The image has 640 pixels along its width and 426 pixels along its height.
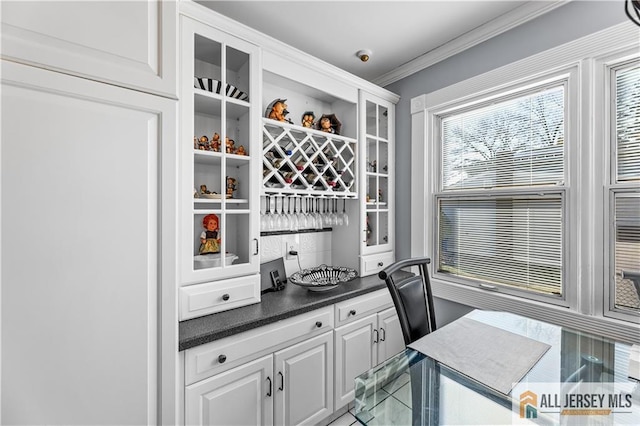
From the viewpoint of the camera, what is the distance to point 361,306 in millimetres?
1990

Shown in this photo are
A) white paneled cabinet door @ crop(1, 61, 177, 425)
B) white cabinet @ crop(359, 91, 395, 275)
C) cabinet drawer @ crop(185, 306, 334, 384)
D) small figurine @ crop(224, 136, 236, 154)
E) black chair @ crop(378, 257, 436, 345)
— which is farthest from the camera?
white cabinet @ crop(359, 91, 395, 275)

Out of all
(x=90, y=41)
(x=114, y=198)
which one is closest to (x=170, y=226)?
(x=114, y=198)

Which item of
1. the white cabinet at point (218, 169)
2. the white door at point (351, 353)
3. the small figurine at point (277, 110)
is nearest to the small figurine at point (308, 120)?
the small figurine at point (277, 110)

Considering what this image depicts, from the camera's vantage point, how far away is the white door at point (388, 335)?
2.13 m

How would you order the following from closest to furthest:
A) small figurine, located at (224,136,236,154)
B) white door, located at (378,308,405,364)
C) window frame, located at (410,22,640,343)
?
window frame, located at (410,22,640,343) → small figurine, located at (224,136,236,154) → white door, located at (378,308,405,364)

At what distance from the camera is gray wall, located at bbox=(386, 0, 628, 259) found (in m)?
1.59

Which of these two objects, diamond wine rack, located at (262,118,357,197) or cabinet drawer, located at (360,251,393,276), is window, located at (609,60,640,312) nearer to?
cabinet drawer, located at (360,251,393,276)

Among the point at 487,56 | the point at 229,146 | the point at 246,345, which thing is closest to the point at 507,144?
the point at 487,56

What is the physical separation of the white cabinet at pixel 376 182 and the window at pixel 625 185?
1.44m

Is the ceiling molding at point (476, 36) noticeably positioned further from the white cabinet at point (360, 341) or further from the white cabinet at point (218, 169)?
the white cabinet at point (360, 341)

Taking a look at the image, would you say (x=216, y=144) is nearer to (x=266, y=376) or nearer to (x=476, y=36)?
(x=266, y=376)

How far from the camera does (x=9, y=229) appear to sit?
30.7 inches

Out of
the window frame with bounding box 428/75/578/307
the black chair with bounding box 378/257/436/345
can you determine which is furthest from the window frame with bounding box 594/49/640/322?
the black chair with bounding box 378/257/436/345

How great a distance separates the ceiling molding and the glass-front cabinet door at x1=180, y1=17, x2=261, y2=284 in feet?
4.76
